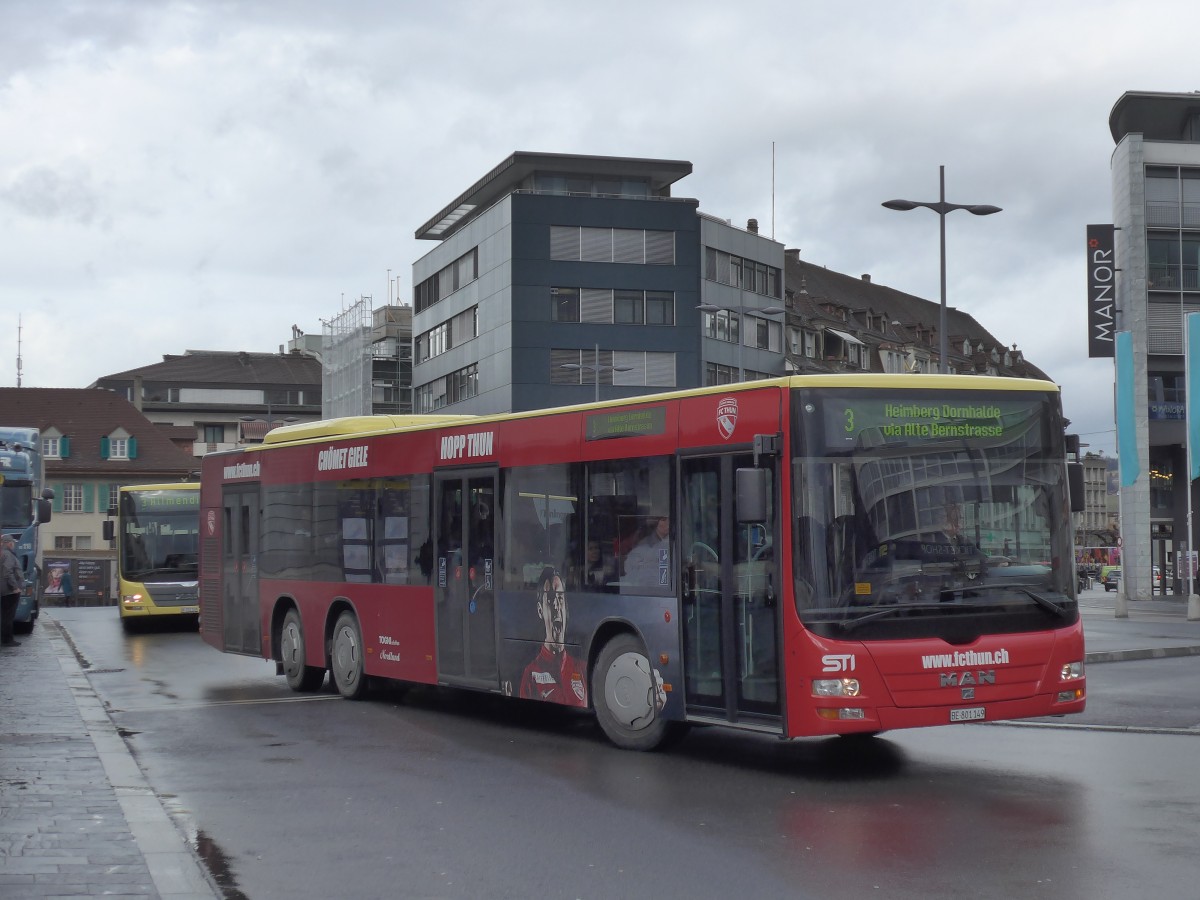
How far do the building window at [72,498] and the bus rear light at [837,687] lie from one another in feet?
310

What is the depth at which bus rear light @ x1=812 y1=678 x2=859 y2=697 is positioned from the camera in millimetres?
10781

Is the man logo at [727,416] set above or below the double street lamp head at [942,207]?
below

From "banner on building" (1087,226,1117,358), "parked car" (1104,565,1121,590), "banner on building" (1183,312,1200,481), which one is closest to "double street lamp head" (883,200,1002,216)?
"banner on building" (1183,312,1200,481)

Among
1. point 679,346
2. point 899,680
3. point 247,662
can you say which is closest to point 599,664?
point 899,680

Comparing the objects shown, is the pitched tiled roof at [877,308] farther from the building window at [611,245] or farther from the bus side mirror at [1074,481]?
the bus side mirror at [1074,481]

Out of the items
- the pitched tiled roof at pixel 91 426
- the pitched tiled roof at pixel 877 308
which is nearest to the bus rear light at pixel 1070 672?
the pitched tiled roof at pixel 877 308

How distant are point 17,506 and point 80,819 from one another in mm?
24877

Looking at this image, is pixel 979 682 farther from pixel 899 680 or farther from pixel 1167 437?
pixel 1167 437

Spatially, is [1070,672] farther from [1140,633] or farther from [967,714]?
[1140,633]

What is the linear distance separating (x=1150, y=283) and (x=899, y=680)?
53.9 meters

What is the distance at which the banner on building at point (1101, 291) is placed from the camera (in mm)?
58500

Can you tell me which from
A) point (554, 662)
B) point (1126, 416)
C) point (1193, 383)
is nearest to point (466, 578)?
point (554, 662)

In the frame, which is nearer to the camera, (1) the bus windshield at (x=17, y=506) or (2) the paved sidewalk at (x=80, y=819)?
(2) the paved sidewalk at (x=80, y=819)

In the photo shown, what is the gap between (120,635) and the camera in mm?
33031
